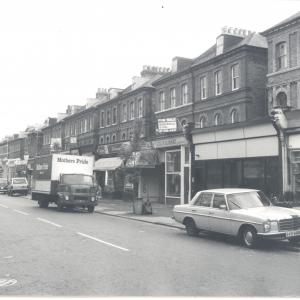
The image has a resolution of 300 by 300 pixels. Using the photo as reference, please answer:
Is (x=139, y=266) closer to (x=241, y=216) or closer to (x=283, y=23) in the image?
(x=241, y=216)

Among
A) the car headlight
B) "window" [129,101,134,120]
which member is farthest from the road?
"window" [129,101,134,120]

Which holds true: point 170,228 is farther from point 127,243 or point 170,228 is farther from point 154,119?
point 154,119

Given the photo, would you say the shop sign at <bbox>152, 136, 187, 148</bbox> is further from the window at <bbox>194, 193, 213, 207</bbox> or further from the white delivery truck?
the window at <bbox>194, 193, 213, 207</bbox>

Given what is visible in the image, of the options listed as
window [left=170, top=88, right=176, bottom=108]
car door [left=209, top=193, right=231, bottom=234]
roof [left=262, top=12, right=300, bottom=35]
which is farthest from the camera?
window [left=170, top=88, right=176, bottom=108]

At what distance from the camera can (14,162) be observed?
81.8 metres

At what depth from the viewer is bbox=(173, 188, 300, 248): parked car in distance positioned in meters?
11.8

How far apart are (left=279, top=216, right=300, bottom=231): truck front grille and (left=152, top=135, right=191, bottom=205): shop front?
52.8ft

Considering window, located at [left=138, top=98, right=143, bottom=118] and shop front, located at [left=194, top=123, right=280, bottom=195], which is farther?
window, located at [left=138, top=98, right=143, bottom=118]

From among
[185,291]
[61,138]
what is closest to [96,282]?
[185,291]

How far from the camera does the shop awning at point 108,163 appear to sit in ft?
126

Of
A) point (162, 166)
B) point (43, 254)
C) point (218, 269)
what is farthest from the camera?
point (162, 166)

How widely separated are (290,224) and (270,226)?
24.1 inches

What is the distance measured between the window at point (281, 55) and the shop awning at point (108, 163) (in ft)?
48.9

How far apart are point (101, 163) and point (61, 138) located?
889 inches
